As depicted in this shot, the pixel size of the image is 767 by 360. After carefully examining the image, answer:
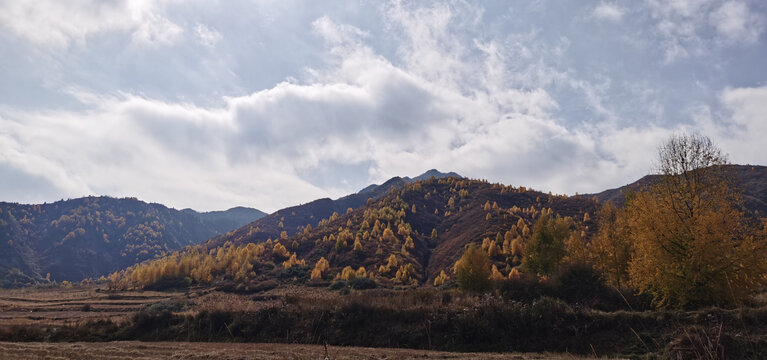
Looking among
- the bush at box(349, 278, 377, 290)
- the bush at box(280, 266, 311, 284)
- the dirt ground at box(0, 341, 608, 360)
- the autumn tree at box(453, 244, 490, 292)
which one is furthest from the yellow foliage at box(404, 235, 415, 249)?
the dirt ground at box(0, 341, 608, 360)

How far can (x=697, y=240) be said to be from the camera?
21188 mm

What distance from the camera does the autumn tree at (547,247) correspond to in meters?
50.9

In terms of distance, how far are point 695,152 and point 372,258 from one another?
3997 inches

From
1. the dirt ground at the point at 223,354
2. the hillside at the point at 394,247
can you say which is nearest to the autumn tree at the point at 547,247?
the hillside at the point at 394,247

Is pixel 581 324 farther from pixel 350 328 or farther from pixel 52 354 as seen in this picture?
pixel 52 354

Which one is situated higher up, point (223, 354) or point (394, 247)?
point (394, 247)

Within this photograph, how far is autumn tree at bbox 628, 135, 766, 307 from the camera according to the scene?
21.0 m

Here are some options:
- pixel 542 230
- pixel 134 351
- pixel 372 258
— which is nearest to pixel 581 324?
pixel 134 351

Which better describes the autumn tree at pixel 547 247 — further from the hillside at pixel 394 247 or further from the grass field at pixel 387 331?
the hillside at pixel 394 247

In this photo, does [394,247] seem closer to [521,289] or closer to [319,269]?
[319,269]

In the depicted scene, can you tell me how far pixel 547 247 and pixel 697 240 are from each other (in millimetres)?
31617

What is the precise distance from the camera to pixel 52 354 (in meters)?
18.4

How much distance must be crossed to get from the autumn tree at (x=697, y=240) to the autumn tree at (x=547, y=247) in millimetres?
25633

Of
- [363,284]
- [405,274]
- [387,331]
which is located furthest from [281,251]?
[387,331]
